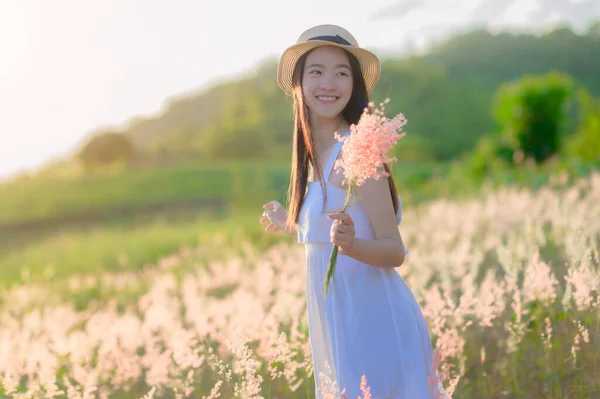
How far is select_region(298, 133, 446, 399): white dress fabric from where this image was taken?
7.60 feet

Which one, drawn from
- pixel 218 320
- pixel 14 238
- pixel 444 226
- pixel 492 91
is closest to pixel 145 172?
pixel 14 238

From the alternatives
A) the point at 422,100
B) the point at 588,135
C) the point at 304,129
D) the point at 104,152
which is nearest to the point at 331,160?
the point at 304,129

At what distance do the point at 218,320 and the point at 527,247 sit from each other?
2.68 meters

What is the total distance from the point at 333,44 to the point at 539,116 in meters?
22.4

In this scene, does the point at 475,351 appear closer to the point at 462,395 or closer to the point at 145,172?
the point at 462,395

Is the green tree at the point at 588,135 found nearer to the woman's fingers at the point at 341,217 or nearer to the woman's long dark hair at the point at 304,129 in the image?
the woman's long dark hair at the point at 304,129

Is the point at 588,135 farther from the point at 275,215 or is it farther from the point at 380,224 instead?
the point at 380,224

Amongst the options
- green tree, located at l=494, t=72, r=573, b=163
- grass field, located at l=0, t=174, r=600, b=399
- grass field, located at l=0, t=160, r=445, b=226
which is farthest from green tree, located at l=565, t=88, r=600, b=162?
grass field, located at l=0, t=174, r=600, b=399

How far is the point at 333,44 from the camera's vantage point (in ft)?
8.21

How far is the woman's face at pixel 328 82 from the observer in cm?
254

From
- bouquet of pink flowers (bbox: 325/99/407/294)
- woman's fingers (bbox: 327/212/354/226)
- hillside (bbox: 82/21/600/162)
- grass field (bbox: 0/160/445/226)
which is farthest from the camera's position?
hillside (bbox: 82/21/600/162)

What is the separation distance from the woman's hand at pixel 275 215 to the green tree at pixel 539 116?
21.2 metres

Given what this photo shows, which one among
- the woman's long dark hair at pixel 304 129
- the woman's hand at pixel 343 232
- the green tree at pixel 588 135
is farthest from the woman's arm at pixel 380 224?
the green tree at pixel 588 135

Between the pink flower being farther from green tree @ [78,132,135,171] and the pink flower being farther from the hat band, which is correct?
green tree @ [78,132,135,171]
